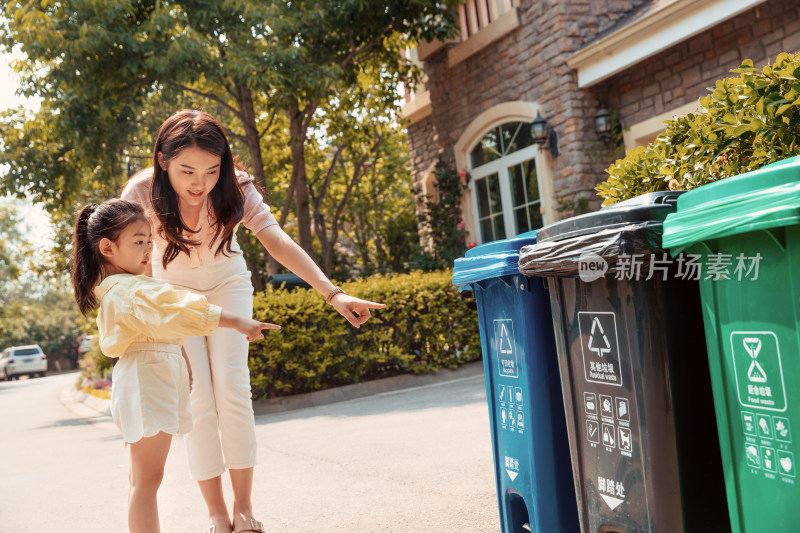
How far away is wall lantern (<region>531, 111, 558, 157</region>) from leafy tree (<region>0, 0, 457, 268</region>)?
2.62 m

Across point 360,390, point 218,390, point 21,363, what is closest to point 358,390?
point 360,390

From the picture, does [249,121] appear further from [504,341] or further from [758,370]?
[758,370]

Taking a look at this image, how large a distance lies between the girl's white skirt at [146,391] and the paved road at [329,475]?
118 cm

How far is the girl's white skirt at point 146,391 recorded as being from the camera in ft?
8.29

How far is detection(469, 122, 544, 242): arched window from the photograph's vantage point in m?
10.8

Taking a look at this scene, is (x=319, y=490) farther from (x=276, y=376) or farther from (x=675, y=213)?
(x=276, y=376)

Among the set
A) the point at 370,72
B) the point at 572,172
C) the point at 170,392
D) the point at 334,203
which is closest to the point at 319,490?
the point at 170,392

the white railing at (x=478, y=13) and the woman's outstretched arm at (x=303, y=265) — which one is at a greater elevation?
the white railing at (x=478, y=13)

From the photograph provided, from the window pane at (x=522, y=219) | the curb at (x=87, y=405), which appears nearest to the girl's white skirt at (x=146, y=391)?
the curb at (x=87, y=405)

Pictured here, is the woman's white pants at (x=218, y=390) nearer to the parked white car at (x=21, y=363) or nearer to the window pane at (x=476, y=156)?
the window pane at (x=476, y=156)

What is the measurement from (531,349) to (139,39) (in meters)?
8.96

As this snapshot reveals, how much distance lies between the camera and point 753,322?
6.13ft

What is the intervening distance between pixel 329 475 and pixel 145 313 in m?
2.44

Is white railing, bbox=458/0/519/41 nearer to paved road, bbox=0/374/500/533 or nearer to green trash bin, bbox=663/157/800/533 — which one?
paved road, bbox=0/374/500/533
